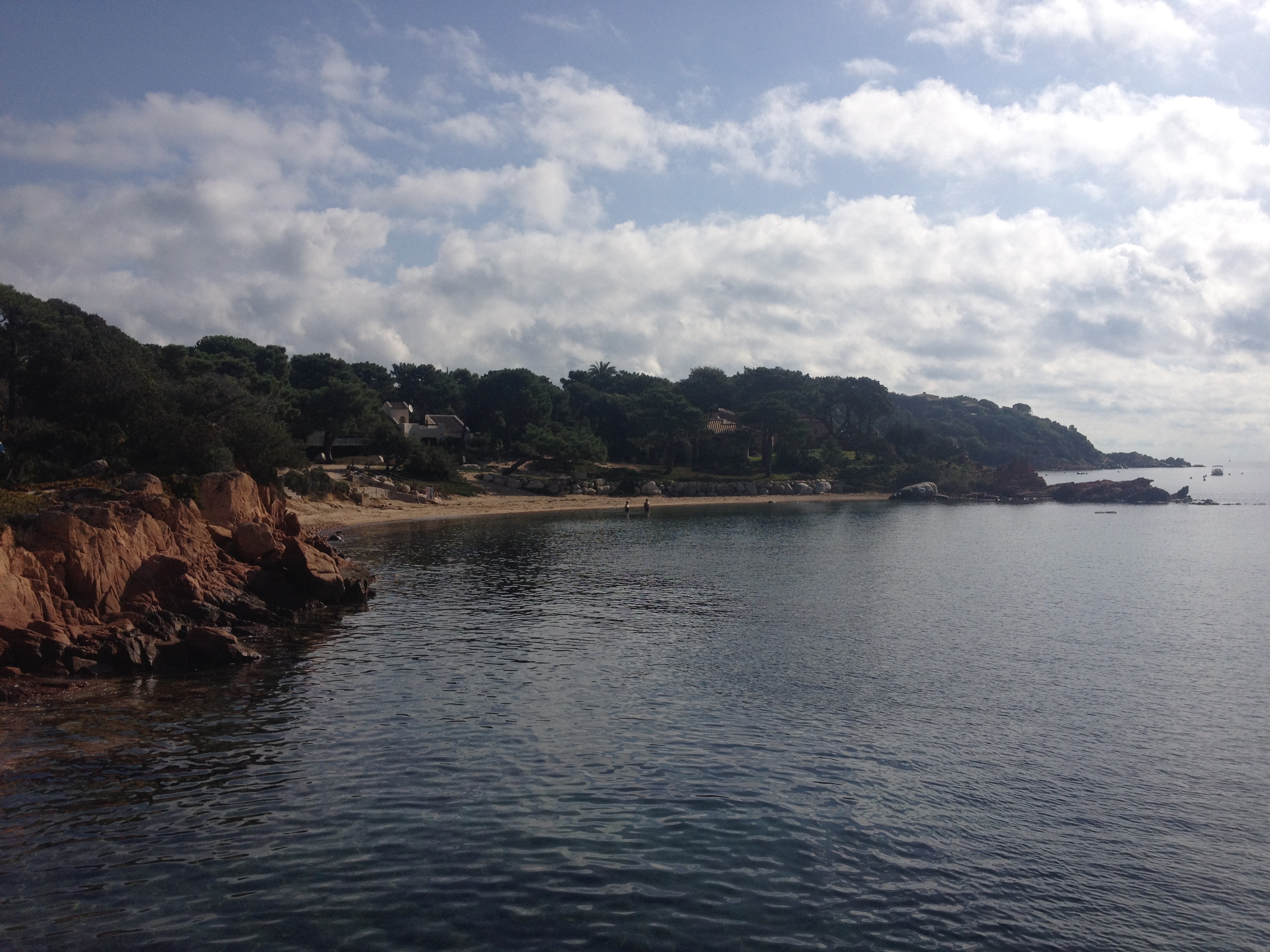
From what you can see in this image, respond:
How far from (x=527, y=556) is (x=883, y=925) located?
1782 inches

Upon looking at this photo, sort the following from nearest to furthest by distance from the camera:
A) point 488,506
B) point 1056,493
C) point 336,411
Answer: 1. point 488,506
2. point 336,411
3. point 1056,493

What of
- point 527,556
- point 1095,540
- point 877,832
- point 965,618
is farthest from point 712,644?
point 1095,540

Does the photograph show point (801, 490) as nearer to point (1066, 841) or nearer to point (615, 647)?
point (615, 647)

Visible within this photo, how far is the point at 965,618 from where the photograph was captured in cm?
3950

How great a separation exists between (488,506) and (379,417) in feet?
56.4

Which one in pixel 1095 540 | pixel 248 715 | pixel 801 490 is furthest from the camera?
A: pixel 801 490

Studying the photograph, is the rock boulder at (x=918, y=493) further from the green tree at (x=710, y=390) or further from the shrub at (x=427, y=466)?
the shrub at (x=427, y=466)

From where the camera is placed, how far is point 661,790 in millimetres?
18828

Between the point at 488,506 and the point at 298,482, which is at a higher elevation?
the point at 298,482

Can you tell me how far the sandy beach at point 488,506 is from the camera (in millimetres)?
72125

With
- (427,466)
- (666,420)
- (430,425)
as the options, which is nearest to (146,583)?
(427,466)

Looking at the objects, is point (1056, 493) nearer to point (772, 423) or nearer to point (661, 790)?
point (772, 423)

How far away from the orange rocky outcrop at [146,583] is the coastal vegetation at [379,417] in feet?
28.7

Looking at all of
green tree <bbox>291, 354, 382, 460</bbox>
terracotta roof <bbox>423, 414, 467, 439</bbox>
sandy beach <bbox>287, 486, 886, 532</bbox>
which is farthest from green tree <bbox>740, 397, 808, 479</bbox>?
green tree <bbox>291, 354, 382, 460</bbox>
